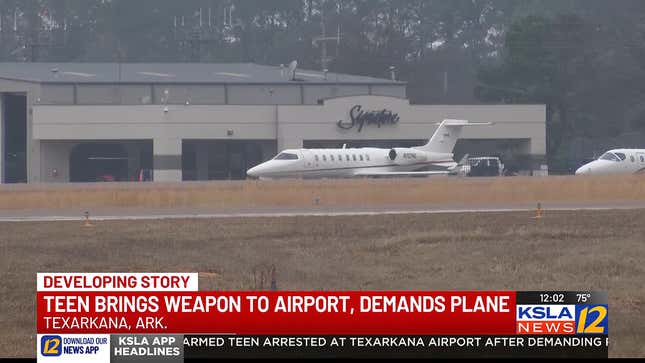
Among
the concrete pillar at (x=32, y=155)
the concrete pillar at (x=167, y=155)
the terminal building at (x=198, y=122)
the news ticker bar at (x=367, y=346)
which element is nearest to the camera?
the news ticker bar at (x=367, y=346)

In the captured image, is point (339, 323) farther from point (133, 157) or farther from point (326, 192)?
point (133, 157)

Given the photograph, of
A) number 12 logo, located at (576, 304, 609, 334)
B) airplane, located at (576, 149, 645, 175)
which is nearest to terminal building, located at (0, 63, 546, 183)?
airplane, located at (576, 149, 645, 175)

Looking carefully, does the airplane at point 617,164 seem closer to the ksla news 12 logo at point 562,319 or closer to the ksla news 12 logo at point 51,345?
the ksla news 12 logo at point 562,319

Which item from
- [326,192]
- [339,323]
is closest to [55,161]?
[326,192]

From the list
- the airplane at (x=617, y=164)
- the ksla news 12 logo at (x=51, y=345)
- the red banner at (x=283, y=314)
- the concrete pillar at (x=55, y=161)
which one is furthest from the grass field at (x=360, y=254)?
the concrete pillar at (x=55, y=161)

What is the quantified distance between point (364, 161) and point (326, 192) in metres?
18.0

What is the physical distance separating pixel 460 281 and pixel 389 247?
5.72m

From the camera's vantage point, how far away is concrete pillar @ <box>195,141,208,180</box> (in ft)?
252

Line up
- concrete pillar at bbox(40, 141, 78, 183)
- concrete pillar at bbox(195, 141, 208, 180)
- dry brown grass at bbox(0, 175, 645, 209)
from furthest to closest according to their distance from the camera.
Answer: concrete pillar at bbox(195, 141, 208, 180) → concrete pillar at bbox(40, 141, 78, 183) → dry brown grass at bbox(0, 175, 645, 209)

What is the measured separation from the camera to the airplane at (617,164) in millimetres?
59906

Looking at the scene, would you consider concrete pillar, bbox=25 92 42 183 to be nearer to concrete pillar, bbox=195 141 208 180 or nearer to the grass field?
concrete pillar, bbox=195 141 208 180

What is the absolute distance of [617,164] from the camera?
198 feet

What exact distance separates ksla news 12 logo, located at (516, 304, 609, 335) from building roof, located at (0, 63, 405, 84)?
6662cm

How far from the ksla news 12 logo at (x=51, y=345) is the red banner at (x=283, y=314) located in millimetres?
116
